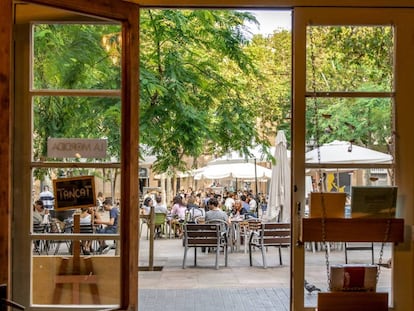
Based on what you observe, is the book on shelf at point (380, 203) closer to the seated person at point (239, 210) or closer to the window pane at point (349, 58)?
the window pane at point (349, 58)

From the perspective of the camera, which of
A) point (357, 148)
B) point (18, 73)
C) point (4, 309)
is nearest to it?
point (4, 309)

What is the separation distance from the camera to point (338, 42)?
105 inches

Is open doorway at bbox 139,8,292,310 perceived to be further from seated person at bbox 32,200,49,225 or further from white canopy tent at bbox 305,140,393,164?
white canopy tent at bbox 305,140,393,164

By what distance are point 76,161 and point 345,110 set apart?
151 cm

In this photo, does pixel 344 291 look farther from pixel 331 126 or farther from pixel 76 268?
pixel 76 268

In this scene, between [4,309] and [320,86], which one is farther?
[320,86]

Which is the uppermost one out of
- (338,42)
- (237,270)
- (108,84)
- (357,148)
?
(338,42)

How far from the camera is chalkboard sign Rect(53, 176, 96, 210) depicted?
243 centimetres

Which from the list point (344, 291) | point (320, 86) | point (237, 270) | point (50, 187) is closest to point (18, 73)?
point (50, 187)

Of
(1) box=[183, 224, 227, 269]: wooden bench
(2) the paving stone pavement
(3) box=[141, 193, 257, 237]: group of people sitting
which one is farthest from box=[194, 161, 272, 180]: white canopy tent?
(1) box=[183, 224, 227, 269]: wooden bench

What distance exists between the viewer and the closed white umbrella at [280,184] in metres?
7.91

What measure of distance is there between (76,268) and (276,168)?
239 inches

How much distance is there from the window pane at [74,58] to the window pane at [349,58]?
3.63ft

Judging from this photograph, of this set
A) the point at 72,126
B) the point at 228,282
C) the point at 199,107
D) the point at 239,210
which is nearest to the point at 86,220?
the point at 72,126
